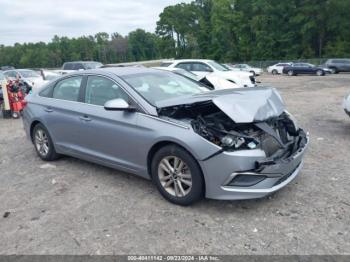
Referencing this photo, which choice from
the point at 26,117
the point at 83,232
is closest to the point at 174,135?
the point at 83,232

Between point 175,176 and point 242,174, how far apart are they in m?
0.80

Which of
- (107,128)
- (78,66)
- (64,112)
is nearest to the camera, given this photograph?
(107,128)

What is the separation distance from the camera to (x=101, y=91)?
4879mm

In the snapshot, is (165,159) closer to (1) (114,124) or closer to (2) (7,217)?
(1) (114,124)

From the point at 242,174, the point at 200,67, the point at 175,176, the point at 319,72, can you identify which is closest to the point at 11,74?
the point at 200,67

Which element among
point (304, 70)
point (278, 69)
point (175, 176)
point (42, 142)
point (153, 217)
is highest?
point (42, 142)

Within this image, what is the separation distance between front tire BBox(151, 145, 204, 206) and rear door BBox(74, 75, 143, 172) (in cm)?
35

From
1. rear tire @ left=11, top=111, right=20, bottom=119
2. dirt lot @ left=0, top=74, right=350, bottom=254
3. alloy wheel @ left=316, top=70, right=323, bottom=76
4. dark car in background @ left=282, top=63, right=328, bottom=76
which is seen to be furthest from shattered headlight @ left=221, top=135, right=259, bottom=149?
alloy wheel @ left=316, top=70, right=323, bottom=76

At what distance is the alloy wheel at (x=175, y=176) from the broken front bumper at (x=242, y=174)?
10.7 inches

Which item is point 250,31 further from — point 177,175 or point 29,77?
point 177,175

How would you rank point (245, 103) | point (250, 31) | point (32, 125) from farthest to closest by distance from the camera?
point (250, 31)
point (32, 125)
point (245, 103)

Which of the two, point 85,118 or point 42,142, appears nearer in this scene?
point 85,118

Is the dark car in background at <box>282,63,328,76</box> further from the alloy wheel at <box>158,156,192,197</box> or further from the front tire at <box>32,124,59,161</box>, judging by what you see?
the alloy wheel at <box>158,156,192,197</box>

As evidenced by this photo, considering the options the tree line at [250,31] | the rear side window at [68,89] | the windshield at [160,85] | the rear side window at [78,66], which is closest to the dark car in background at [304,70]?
the tree line at [250,31]
